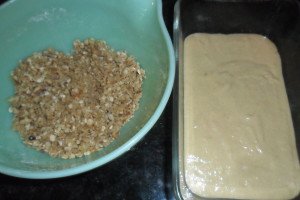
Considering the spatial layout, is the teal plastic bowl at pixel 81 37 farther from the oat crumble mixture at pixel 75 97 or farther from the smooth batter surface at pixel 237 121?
the smooth batter surface at pixel 237 121

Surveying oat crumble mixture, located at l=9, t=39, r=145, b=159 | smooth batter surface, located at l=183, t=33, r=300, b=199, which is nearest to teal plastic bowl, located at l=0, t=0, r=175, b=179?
oat crumble mixture, located at l=9, t=39, r=145, b=159

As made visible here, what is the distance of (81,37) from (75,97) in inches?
10.2

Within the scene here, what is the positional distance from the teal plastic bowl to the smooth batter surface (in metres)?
0.19

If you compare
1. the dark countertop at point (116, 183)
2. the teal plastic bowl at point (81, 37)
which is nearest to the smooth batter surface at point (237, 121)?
the dark countertop at point (116, 183)

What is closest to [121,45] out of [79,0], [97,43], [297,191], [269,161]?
[97,43]

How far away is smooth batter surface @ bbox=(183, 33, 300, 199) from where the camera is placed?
0.97 meters

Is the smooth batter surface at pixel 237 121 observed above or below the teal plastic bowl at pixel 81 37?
below

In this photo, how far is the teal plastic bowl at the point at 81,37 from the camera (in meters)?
0.87

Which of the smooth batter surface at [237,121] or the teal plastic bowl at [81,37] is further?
the smooth batter surface at [237,121]

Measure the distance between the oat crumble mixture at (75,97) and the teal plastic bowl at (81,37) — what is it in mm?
27

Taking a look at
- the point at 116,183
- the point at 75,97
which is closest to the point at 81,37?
the point at 75,97

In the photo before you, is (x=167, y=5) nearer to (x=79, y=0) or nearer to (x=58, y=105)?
(x=79, y=0)

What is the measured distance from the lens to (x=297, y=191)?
978mm

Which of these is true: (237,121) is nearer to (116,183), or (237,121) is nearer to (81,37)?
(116,183)
